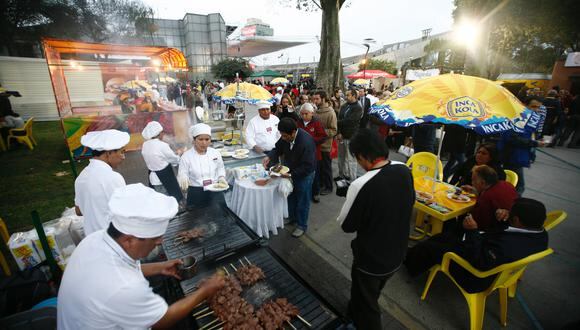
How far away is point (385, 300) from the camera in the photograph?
139 inches

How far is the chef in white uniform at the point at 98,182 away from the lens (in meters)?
2.80

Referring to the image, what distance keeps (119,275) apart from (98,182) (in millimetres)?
1770

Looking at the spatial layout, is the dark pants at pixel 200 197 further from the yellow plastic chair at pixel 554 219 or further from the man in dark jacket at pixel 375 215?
the yellow plastic chair at pixel 554 219

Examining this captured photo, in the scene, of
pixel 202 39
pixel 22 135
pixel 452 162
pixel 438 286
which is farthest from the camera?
pixel 202 39

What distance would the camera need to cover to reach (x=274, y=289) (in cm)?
258

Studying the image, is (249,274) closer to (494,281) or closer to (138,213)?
(138,213)

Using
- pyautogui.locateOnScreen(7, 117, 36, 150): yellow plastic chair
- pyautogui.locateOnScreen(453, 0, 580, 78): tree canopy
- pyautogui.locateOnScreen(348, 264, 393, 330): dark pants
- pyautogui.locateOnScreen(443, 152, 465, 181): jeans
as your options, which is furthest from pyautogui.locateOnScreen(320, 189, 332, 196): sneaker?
pyautogui.locateOnScreen(453, 0, 580, 78): tree canopy

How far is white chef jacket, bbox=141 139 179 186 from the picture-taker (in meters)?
5.00

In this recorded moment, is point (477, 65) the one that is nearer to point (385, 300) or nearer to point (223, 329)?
point (385, 300)

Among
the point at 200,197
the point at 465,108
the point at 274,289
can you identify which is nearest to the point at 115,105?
the point at 200,197

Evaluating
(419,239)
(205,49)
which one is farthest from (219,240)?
(205,49)

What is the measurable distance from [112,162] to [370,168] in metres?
2.97

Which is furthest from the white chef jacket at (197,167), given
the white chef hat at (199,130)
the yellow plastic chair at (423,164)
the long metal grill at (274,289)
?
the yellow plastic chair at (423,164)

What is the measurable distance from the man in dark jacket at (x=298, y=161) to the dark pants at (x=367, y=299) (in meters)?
2.18
